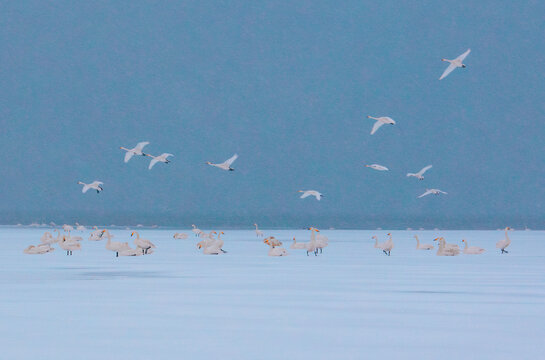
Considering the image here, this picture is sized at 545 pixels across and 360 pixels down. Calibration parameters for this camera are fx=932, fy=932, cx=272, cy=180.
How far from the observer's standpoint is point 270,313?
16500 mm

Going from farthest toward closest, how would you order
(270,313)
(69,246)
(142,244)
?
1. (69,246)
2. (142,244)
3. (270,313)

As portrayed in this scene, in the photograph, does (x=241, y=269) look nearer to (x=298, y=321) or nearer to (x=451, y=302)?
(x=451, y=302)

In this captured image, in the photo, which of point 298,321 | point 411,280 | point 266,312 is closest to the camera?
point 298,321

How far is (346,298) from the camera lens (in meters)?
19.2

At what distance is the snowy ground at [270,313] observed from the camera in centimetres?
1258

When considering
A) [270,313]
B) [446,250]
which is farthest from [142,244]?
[270,313]

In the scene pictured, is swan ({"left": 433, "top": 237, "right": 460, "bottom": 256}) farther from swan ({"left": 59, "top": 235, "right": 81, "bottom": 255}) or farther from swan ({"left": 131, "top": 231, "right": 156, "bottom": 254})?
swan ({"left": 59, "top": 235, "right": 81, "bottom": 255})

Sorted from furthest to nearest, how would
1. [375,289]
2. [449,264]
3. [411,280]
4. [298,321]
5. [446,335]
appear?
[449,264] < [411,280] < [375,289] < [298,321] < [446,335]

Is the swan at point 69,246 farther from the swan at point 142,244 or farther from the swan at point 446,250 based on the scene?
the swan at point 446,250

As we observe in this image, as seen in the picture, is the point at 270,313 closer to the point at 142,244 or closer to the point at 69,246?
the point at 142,244

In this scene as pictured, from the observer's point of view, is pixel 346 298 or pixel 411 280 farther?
pixel 411 280

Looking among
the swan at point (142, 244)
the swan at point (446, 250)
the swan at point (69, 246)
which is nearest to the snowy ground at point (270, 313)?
the swan at point (142, 244)

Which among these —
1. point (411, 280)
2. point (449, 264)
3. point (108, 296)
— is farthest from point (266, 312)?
point (449, 264)

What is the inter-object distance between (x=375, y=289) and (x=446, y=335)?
299 inches
